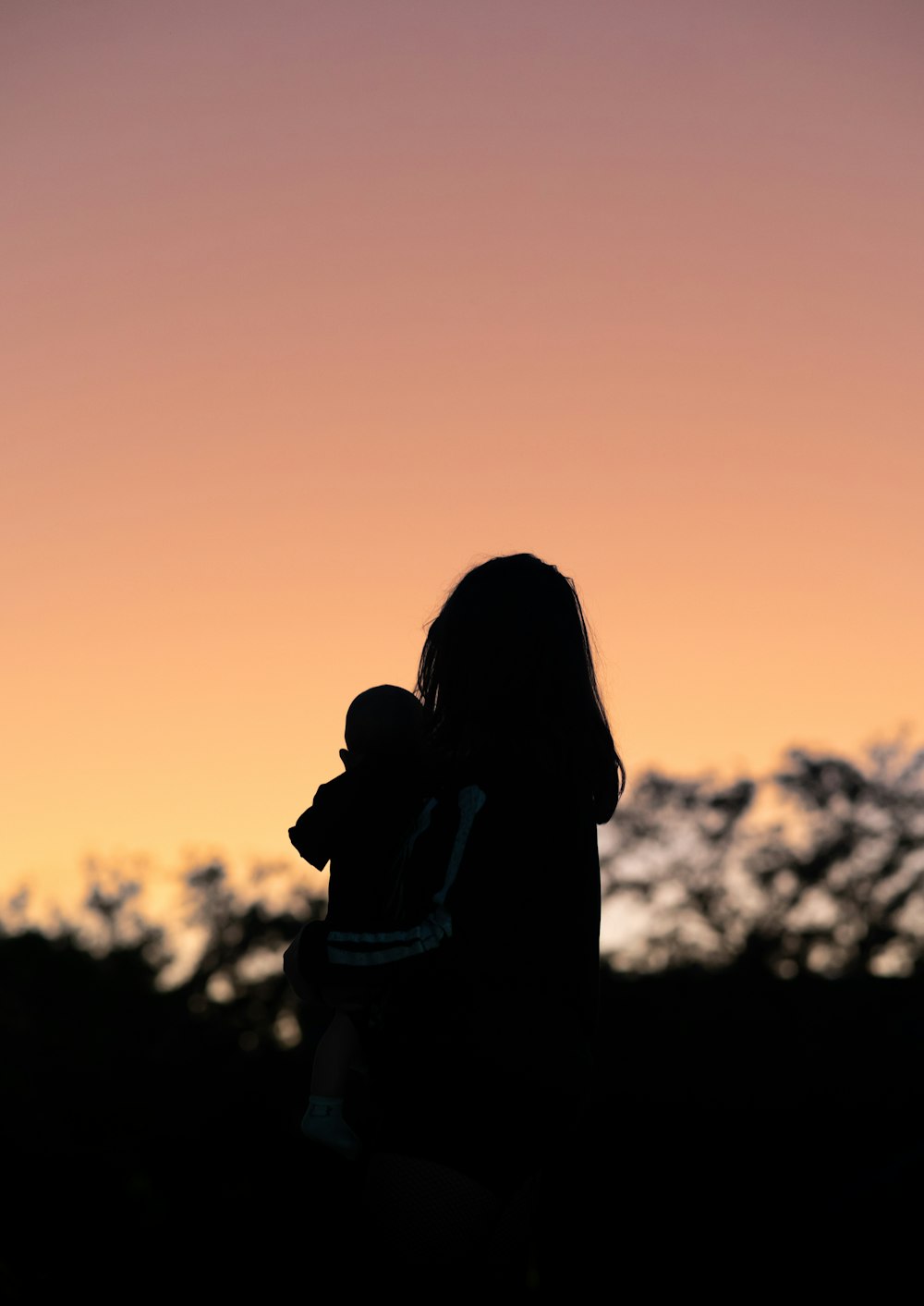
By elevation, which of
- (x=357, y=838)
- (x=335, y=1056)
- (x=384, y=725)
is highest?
(x=384, y=725)

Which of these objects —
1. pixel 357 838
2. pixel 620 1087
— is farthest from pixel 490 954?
pixel 620 1087

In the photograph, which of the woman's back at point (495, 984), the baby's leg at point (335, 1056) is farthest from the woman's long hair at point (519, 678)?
the baby's leg at point (335, 1056)

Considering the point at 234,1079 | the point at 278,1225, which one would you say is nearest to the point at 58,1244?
the point at 278,1225

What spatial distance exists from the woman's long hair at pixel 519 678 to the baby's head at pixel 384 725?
7cm

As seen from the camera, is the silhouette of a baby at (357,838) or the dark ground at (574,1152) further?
the dark ground at (574,1152)

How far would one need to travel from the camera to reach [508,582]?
2.80 meters

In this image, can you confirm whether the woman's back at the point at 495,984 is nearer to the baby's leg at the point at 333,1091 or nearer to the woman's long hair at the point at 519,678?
the woman's long hair at the point at 519,678

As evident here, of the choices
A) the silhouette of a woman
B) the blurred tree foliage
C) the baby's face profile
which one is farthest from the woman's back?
the blurred tree foliage

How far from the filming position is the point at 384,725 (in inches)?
113

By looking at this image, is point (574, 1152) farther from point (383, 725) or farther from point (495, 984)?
point (495, 984)

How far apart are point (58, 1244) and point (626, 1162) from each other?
22.3 feet

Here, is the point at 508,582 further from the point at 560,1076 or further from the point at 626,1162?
the point at 626,1162

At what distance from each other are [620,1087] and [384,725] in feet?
72.2

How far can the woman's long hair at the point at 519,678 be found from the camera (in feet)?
8.77
